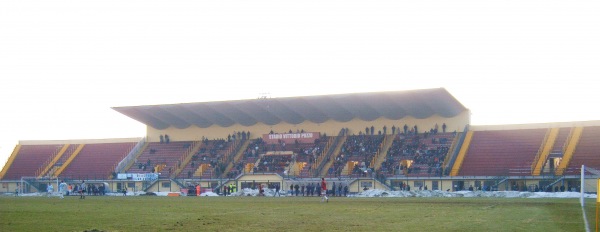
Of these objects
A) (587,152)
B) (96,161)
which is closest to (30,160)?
(96,161)

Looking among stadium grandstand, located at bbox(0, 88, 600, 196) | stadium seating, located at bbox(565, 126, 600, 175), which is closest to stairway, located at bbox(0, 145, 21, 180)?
stadium grandstand, located at bbox(0, 88, 600, 196)

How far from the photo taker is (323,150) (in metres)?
78.2

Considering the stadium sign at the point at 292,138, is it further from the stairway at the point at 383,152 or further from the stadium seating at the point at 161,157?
the stadium seating at the point at 161,157

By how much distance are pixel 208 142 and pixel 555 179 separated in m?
42.0

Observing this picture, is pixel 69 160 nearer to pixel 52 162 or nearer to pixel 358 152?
pixel 52 162

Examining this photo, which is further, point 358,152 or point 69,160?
point 69,160

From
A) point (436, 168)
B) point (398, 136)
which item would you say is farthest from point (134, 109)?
point (436, 168)

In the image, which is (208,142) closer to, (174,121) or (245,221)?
(174,121)

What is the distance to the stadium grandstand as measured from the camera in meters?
65.9

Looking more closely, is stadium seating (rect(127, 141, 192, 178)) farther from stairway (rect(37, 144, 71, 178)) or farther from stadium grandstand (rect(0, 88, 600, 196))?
stairway (rect(37, 144, 71, 178))

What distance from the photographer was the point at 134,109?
277ft

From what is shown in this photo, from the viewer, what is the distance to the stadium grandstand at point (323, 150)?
65.9 meters

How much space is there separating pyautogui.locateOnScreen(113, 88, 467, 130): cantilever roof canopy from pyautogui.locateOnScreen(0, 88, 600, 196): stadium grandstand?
0.38 ft

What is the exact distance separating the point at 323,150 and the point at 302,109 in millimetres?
4883
